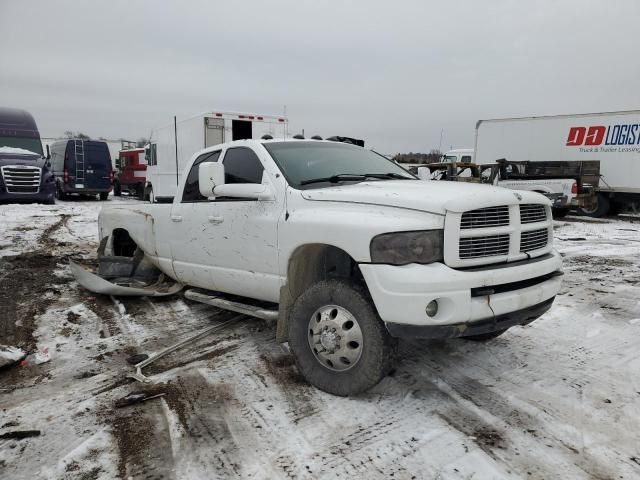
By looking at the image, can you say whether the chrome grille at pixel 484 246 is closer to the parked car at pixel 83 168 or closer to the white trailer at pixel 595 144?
the white trailer at pixel 595 144

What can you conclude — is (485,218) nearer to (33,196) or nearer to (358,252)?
(358,252)

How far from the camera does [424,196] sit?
3.11 metres

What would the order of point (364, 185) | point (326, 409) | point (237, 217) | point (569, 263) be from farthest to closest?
point (569, 263) → point (237, 217) → point (364, 185) → point (326, 409)

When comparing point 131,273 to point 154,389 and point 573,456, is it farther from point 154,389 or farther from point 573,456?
point 573,456

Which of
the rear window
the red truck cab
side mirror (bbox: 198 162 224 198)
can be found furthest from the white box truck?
side mirror (bbox: 198 162 224 198)

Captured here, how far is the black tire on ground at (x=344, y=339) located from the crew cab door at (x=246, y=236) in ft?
1.71

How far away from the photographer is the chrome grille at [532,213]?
132 inches

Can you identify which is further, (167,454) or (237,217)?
(237,217)

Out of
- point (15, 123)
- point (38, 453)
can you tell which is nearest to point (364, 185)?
point (38, 453)

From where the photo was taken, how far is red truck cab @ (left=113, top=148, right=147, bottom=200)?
79.6 ft

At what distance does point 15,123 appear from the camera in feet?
57.3

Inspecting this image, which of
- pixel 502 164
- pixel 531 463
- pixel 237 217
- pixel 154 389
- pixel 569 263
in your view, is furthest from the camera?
pixel 502 164

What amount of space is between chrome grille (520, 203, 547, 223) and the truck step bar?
2019 millimetres

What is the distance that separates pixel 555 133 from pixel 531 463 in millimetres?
17300
